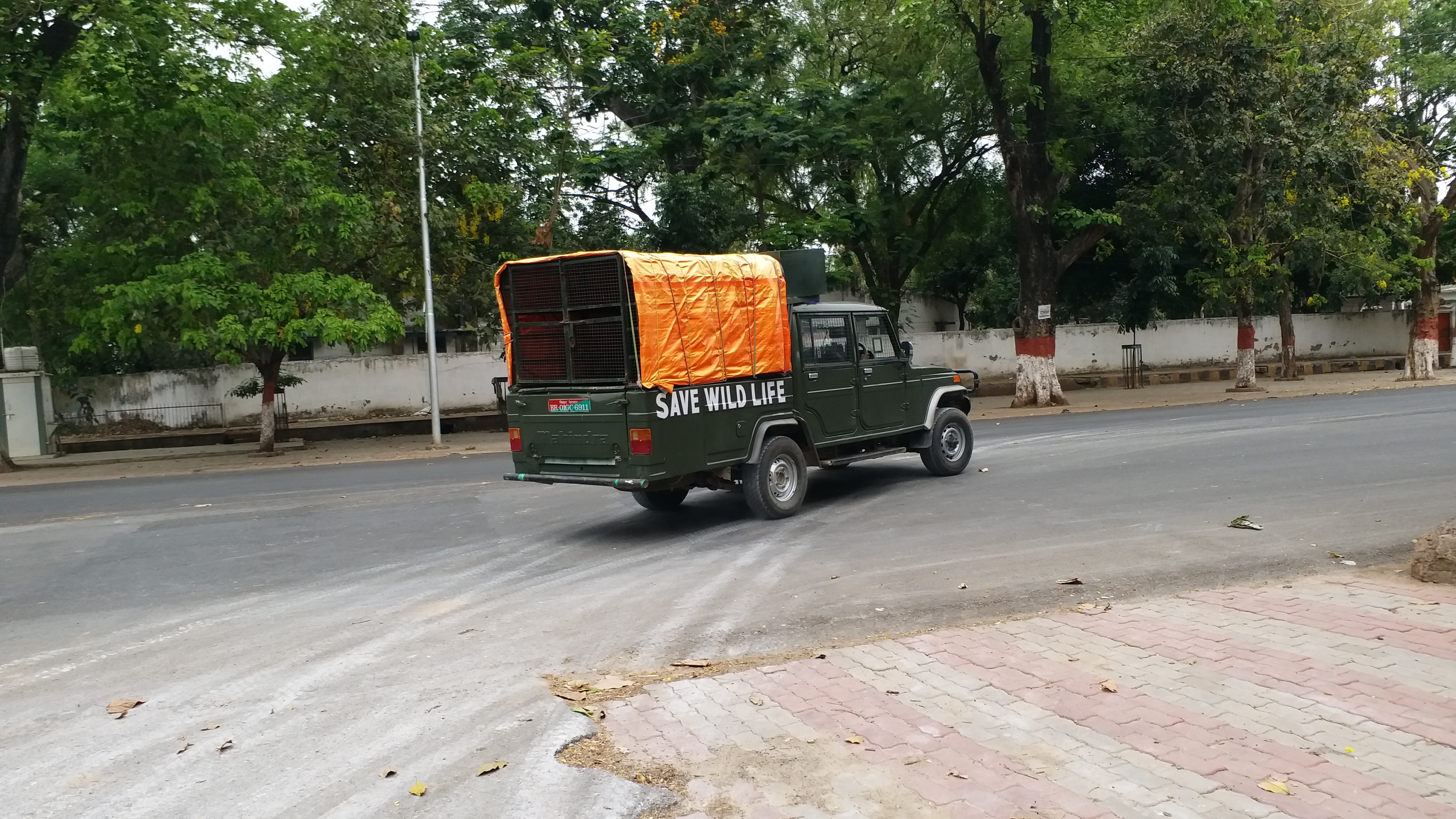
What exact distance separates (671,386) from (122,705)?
16.9 feet

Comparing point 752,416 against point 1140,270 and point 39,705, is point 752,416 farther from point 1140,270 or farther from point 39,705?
point 1140,270

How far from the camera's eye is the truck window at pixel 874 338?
1171 cm

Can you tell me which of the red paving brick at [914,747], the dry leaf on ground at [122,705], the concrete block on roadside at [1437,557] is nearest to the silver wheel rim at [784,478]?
the red paving brick at [914,747]

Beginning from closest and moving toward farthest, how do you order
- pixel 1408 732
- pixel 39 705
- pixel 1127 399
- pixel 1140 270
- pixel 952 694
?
pixel 1408 732 → pixel 952 694 → pixel 39 705 → pixel 1127 399 → pixel 1140 270

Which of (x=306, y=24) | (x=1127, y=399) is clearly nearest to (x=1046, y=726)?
(x=306, y=24)

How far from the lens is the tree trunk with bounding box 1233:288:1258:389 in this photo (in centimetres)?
2669

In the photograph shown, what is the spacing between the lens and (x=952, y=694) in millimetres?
5125

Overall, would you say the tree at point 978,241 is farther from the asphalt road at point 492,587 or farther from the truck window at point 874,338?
the truck window at point 874,338

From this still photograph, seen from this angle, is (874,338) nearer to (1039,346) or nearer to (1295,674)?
(1295,674)

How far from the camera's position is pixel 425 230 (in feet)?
68.9

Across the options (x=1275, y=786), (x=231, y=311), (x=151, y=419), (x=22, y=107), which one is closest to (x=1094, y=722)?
(x=1275, y=786)

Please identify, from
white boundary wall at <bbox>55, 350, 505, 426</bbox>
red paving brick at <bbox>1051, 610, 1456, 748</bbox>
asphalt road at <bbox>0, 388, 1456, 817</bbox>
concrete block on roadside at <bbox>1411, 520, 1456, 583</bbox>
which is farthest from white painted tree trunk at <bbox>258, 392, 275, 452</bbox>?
concrete block on roadside at <bbox>1411, 520, 1456, 583</bbox>

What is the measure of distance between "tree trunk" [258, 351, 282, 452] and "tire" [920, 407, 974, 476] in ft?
48.5

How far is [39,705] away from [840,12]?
26.5 metres
